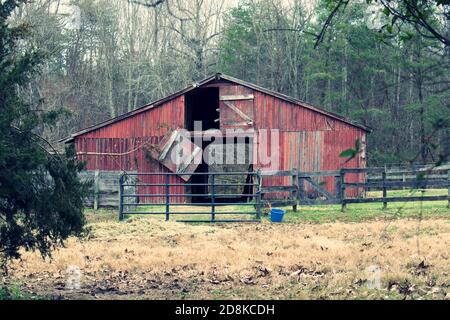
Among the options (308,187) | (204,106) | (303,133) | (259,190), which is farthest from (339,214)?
(204,106)

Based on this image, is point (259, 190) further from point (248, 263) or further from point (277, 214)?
point (248, 263)

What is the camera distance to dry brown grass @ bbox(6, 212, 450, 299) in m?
8.70

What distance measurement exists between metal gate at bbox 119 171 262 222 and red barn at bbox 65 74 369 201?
1.77ft

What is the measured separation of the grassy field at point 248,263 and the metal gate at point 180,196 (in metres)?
1.91

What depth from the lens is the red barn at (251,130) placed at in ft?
83.4

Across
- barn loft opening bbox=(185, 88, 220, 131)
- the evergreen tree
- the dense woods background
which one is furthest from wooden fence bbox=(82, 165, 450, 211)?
the dense woods background

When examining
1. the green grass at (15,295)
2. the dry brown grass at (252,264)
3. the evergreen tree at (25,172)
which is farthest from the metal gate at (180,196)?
the green grass at (15,295)

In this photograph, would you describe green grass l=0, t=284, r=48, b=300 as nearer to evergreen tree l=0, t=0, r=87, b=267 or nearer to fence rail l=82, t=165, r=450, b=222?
evergreen tree l=0, t=0, r=87, b=267

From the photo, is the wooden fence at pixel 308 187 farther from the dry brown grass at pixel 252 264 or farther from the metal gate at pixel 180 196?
the dry brown grass at pixel 252 264

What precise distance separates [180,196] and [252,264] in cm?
1229

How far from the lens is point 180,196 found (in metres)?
22.7

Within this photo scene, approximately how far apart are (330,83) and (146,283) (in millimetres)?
40602
